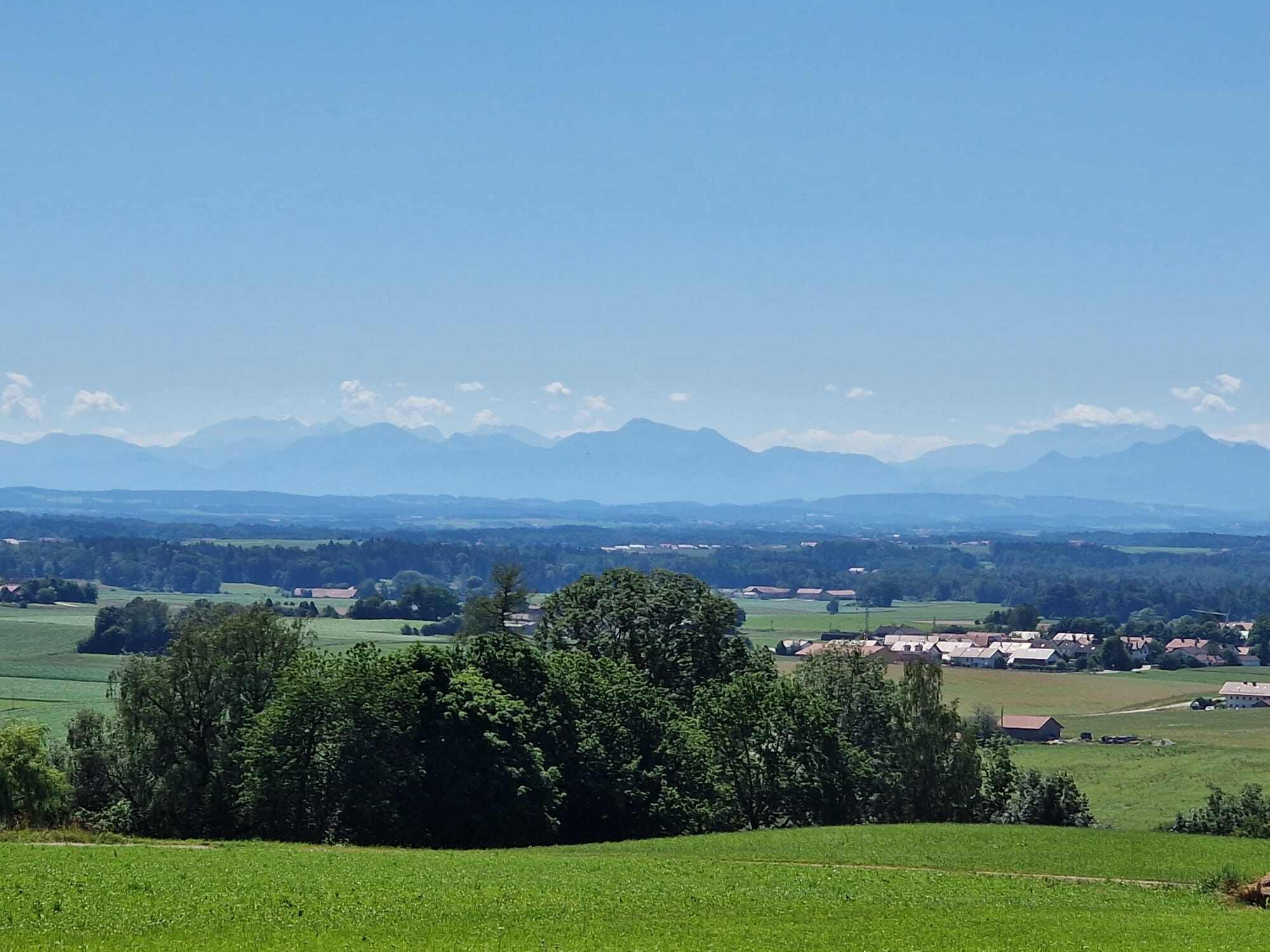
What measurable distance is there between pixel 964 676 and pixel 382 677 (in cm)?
9318

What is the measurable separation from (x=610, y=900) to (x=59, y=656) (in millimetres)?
107138

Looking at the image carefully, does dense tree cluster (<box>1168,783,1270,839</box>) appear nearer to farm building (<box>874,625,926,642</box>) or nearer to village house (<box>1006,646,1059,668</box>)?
village house (<box>1006,646,1059,668</box>)

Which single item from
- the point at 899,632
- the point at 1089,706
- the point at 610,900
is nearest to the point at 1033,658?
the point at 899,632

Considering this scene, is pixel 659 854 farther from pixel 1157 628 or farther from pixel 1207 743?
pixel 1157 628

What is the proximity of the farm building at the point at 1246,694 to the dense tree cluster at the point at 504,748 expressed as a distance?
68.3 metres

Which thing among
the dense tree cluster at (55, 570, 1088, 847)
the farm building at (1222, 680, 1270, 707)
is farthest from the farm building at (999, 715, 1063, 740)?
the dense tree cluster at (55, 570, 1088, 847)

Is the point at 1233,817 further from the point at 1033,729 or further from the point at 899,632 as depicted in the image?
the point at 899,632

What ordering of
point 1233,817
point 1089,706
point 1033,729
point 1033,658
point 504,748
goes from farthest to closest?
point 1033,658 → point 1089,706 → point 1033,729 → point 1233,817 → point 504,748

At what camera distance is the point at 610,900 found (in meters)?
28.3

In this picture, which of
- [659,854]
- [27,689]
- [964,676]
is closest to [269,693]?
[659,854]

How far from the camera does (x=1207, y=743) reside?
8919cm

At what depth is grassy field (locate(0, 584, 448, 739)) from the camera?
277 ft

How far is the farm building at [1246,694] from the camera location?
385 ft

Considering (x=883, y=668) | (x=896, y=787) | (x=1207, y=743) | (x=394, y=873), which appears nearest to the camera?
(x=394, y=873)
